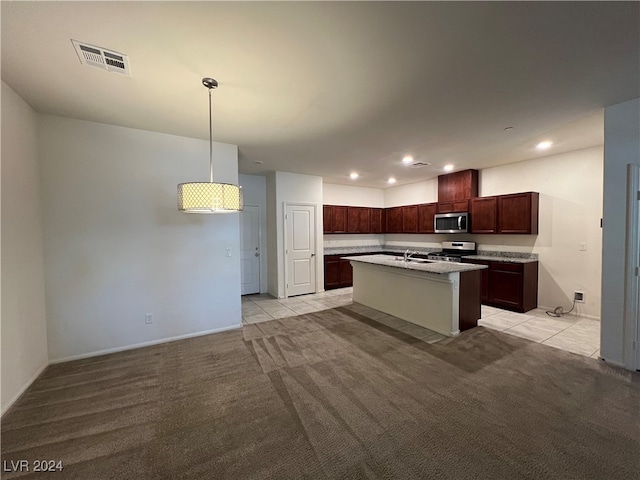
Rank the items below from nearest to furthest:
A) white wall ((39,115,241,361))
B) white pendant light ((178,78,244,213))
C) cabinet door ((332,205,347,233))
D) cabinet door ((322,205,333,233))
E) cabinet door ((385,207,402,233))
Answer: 1. white pendant light ((178,78,244,213))
2. white wall ((39,115,241,361))
3. cabinet door ((322,205,333,233))
4. cabinet door ((332,205,347,233))
5. cabinet door ((385,207,402,233))

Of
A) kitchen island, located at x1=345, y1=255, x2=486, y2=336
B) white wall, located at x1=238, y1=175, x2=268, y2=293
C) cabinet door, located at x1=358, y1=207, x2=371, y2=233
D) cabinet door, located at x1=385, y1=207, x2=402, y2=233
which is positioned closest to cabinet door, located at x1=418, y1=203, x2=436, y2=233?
cabinet door, located at x1=385, y1=207, x2=402, y2=233

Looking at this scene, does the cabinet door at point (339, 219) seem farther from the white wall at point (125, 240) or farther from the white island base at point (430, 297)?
the white wall at point (125, 240)

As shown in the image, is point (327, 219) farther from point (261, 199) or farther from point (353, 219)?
point (261, 199)

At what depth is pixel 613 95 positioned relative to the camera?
8.23 feet

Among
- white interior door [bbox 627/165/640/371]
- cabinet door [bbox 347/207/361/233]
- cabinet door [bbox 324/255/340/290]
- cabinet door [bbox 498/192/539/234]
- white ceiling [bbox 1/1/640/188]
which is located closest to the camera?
white ceiling [bbox 1/1/640/188]

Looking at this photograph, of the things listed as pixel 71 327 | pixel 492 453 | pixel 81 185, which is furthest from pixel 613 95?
pixel 71 327

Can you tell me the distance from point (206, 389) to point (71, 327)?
1983 millimetres

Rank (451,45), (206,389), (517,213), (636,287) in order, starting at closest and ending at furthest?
(451,45)
(206,389)
(636,287)
(517,213)

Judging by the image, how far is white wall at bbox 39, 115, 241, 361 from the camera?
297cm

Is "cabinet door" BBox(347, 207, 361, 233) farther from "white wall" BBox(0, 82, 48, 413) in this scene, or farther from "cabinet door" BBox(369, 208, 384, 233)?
"white wall" BBox(0, 82, 48, 413)

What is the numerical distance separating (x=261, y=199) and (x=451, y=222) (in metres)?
4.35

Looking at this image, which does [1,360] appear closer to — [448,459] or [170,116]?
[170,116]

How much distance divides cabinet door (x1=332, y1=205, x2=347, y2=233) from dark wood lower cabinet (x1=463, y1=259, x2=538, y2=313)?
10.9ft

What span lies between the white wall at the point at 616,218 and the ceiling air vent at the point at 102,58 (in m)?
4.62
